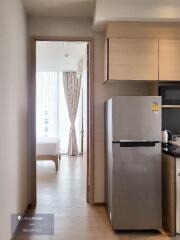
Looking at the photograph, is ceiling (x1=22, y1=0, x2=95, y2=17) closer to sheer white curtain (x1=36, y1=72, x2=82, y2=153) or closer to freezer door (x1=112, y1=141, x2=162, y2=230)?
freezer door (x1=112, y1=141, x2=162, y2=230)

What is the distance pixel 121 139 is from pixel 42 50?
3504mm

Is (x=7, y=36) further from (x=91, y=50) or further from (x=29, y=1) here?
(x=91, y=50)

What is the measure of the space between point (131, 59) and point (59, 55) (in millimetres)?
3315

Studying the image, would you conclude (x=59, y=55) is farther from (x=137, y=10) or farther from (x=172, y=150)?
(x=172, y=150)

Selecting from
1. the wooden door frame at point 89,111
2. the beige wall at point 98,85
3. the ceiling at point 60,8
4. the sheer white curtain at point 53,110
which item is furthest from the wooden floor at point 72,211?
the sheer white curtain at point 53,110

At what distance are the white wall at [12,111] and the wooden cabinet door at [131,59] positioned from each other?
1.15m

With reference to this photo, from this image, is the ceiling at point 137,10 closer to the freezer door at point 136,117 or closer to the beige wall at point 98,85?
the beige wall at point 98,85

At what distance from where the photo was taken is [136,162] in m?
3.11

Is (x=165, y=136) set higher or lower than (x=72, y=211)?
higher

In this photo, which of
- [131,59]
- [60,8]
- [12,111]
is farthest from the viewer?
[60,8]

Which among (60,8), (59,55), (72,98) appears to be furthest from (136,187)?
(72,98)

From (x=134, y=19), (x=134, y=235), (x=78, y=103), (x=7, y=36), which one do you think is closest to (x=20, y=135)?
(x=7, y=36)

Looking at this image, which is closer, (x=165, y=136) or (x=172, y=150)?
(x=172, y=150)

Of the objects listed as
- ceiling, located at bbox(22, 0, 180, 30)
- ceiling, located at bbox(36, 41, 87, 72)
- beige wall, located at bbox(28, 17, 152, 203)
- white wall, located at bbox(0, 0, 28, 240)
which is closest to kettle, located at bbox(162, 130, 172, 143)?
→ beige wall, located at bbox(28, 17, 152, 203)
